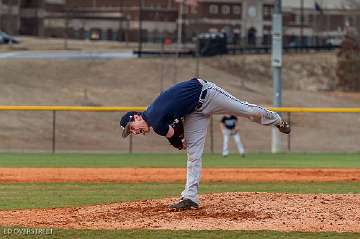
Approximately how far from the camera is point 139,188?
15.9 metres

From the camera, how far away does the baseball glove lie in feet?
33.6

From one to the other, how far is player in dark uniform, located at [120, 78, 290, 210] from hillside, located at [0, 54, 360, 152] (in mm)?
23819

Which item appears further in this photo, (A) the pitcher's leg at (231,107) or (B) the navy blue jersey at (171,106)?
(A) the pitcher's leg at (231,107)

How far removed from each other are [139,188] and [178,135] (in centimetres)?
573

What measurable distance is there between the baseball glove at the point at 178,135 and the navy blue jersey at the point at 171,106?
12 cm

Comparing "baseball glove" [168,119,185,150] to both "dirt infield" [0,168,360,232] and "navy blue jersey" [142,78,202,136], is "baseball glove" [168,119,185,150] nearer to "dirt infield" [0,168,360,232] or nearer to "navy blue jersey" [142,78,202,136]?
"navy blue jersey" [142,78,202,136]

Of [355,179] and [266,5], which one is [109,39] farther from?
[355,179]

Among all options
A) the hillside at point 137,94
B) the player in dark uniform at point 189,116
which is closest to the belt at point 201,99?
the player in dark uniform at point 189,116

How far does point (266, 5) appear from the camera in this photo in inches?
3403

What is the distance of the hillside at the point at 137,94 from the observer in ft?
122

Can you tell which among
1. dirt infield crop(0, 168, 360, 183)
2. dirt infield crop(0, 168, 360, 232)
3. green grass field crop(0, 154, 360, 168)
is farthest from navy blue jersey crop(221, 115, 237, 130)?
dirt infield crop(0, 168, 360, 232)

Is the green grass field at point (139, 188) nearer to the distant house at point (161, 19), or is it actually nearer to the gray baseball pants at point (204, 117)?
the gray baseball pants at point (204, 117)

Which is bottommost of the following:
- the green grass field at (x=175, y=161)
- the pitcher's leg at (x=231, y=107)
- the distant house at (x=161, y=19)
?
the green grass field at (x=175, y=161)

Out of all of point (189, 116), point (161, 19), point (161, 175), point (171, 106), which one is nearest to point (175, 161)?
point (161, 175)
